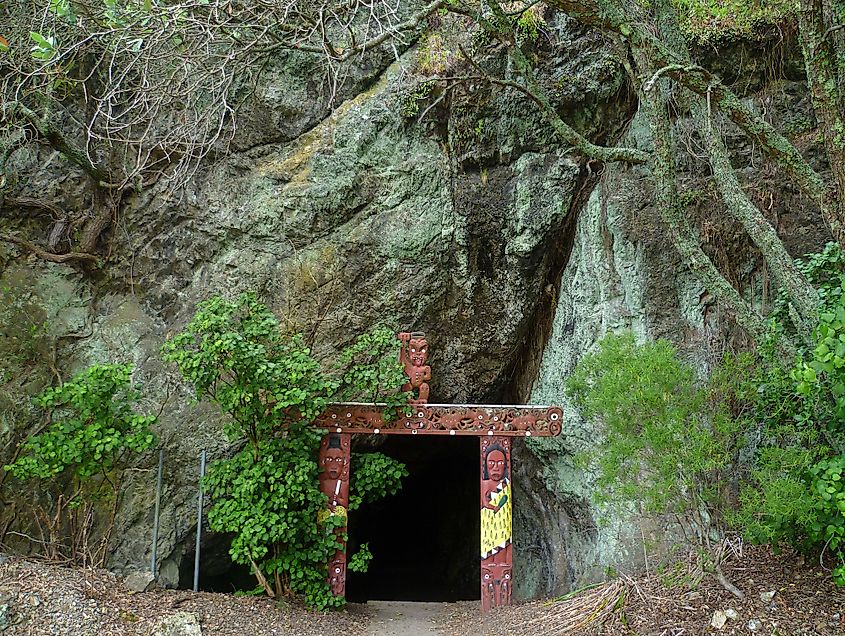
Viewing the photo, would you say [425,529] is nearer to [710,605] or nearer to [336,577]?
[336,577]

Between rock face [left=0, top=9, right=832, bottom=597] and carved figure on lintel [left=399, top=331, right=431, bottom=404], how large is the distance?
2.29 feet

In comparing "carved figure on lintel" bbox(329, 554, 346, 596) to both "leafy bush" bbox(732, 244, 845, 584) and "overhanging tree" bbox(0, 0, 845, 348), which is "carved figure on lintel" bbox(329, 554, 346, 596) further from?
"overhanging tree" bbox(0, 0, 845, 348)

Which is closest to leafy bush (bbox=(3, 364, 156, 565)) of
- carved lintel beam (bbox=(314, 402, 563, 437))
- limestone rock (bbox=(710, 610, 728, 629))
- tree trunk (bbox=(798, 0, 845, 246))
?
carved lintel beam (bbox=(314, 402, 563, 437))

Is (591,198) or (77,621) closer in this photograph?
(77,621)

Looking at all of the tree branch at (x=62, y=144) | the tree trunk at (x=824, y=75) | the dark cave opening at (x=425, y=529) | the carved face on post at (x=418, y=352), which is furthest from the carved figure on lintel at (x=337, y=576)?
the tree trunk at (x=824, y=75)

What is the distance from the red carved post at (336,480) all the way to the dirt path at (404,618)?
400 mm

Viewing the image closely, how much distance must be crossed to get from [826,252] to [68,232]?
5857mm

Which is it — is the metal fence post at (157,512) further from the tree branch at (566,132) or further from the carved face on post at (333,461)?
the tree branch at (566,132)

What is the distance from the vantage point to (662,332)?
5.75 metres

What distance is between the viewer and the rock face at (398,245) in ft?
19.4

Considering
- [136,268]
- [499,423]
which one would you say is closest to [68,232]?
[136,268]

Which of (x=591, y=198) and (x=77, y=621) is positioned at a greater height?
(x=591, y=198)

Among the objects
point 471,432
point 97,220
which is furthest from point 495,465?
point 97,220

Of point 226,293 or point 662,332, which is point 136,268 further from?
point 662,332
